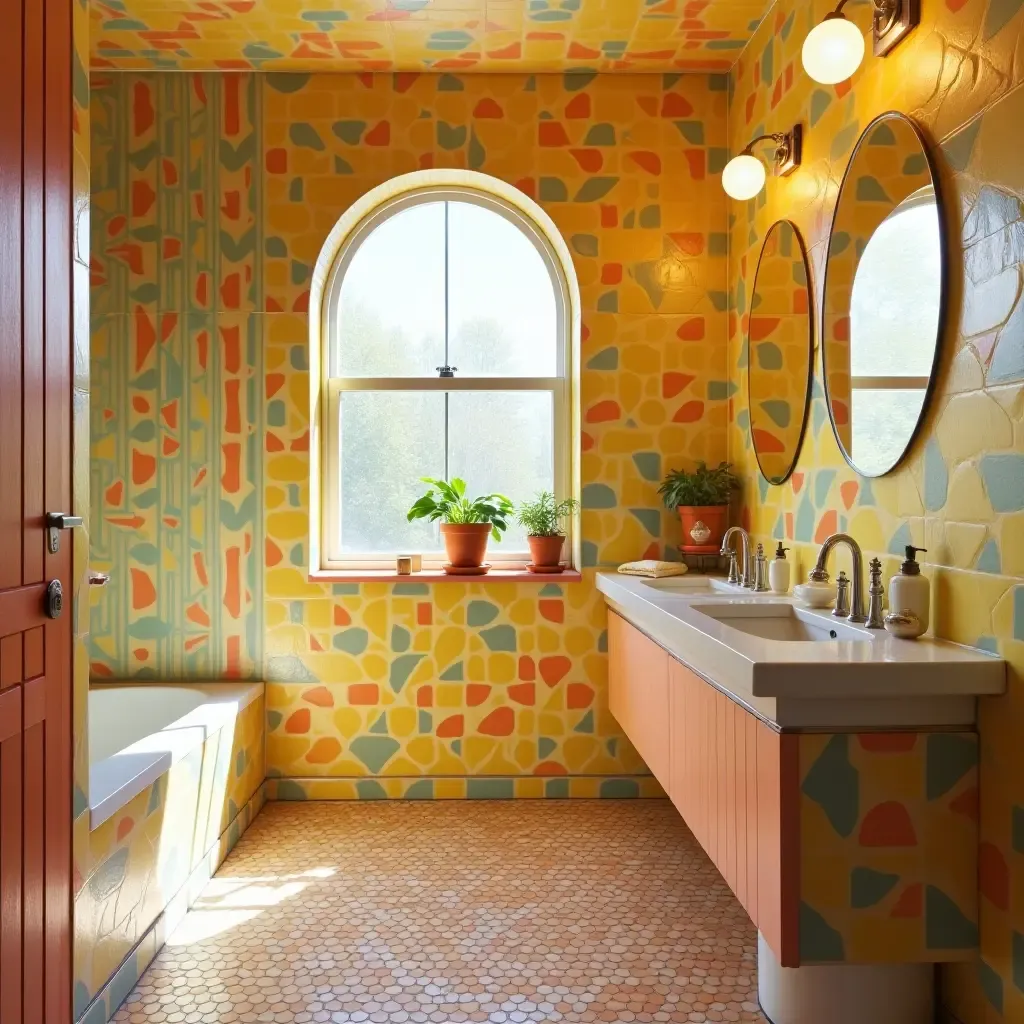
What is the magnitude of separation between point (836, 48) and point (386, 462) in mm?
2190

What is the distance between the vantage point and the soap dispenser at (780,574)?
263 centimetres

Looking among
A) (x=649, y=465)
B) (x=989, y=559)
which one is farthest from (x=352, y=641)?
(x=989, y=559)

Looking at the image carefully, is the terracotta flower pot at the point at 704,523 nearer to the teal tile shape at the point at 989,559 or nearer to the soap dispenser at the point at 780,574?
the soap dispenser at the point at 780,574

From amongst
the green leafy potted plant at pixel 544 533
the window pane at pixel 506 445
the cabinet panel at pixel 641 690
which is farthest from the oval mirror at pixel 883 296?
the window pane at pixel 506 445

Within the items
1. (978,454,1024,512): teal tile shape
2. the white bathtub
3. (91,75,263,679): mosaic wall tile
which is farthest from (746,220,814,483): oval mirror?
the white bathtub

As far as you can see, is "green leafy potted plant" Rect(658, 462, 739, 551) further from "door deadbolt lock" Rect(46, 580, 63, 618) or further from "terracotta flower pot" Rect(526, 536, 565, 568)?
"door deadbolt lock" Rect(46, 580, 63, 618)

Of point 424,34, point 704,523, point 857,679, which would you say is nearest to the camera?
point 857,679

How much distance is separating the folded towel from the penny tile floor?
0.90m

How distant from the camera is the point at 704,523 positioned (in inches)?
127

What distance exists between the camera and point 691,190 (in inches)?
135

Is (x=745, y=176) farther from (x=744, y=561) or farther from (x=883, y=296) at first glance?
(x=744, y=561)

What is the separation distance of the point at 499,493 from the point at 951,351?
6.82 feet

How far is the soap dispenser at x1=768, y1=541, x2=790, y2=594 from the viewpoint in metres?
2.63

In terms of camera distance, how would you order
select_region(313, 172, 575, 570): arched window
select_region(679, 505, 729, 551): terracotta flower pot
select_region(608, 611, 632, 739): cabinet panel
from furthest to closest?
select_region(313, 172, 575, 570): arched window → select_region(679, 505, 729, 551): terracotta flower pot → select_region(608, 611, 632, 739): cabinet panel
